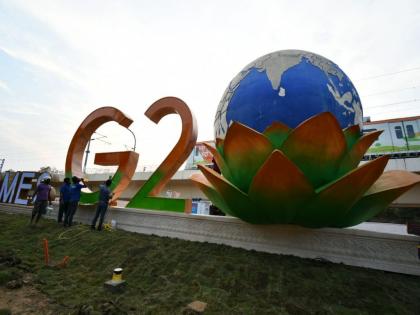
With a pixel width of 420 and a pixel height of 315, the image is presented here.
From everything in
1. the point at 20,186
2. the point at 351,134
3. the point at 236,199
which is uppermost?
the point at 351,134

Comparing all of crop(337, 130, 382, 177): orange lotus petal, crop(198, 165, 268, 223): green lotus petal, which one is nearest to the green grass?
crop(198, 165, 268, 223): green lotus petal

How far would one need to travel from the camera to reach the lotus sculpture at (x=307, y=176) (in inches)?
132

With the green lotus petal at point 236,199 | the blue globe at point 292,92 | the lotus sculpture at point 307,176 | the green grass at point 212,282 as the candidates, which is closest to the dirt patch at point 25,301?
the green grass at point 212,282

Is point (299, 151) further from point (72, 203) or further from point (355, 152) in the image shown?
point (72, 203)

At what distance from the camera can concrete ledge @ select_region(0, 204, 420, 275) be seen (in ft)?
13.2

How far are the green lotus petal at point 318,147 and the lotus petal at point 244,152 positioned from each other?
335mm

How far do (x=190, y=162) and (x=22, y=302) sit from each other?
2479cm

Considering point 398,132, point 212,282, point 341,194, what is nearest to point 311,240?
point 341,194

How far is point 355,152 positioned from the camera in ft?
12.6

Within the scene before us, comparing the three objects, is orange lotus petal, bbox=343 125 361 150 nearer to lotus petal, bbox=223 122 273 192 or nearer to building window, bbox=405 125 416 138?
lotus petal, bbox=223 122 273 192

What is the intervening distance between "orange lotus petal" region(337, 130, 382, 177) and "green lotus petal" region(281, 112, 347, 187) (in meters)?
0.16

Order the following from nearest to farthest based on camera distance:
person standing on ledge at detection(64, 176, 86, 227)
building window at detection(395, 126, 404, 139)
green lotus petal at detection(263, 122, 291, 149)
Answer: green lotus petal at detection(263, 122, 291, 149), person standing on ledge at detection(64, 176, 86, 227), building window at detection(395, 126, 404, 139)

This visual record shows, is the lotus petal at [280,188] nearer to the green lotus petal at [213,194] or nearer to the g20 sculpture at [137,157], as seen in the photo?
the green lotus petal at [213,194]

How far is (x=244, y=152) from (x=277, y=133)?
575mm
